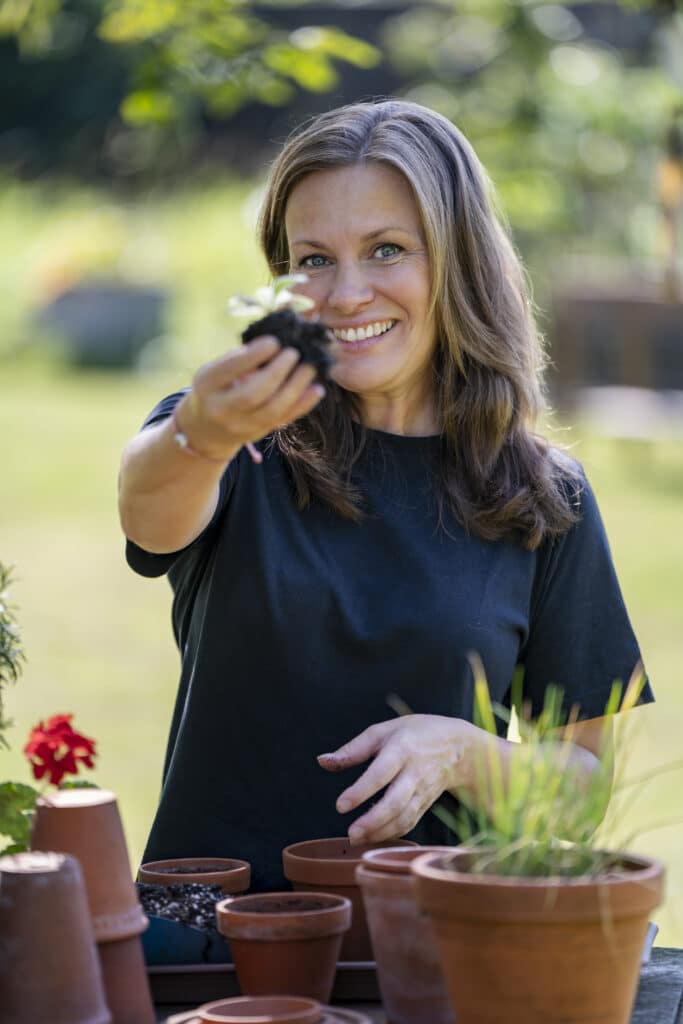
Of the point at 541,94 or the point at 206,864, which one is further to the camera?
the point at 541,94

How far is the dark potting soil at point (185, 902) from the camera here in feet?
5.53

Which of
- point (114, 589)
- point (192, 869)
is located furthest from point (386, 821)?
point (114, 589)

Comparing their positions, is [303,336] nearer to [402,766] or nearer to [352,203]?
[402,766]

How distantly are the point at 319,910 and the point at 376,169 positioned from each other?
1.09 metres

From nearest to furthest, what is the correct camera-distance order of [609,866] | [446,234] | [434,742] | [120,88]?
[609,866]
[434,742]
[446,234]
[120,88]

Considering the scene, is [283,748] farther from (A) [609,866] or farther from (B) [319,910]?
(A) [609,866]

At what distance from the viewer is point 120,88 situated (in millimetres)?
19047

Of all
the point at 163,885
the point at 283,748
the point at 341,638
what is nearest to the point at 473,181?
the point at 341,638

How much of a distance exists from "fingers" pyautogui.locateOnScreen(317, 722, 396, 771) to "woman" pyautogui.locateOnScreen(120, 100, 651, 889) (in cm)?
11

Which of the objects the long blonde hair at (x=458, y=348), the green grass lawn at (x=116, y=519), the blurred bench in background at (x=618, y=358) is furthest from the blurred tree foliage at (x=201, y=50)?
the blurred bench in background at (x=618, y=358)

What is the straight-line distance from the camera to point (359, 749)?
1.83 m

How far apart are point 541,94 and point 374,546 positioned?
628 centimetres

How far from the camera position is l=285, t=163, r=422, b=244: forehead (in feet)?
7.06

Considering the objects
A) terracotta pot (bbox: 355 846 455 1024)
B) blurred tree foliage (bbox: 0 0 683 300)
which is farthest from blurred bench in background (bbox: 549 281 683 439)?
terracotta pot (bbox: 355 846 455 1024)
